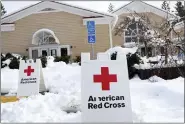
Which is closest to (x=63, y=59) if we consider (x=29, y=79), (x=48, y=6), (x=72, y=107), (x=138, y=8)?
(x=48, y=6)

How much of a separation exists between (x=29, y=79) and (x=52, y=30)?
1778 centimetres

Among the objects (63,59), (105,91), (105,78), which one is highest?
(63,59)

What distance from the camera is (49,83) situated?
13.7 metres

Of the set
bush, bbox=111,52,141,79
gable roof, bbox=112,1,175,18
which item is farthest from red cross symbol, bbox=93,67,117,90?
gable roof, bbox=112,1,175,18

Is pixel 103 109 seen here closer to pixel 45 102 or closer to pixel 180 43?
pixel 45 102

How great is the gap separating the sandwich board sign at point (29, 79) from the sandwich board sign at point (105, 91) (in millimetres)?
4857

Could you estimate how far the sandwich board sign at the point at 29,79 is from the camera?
9883 millimetres

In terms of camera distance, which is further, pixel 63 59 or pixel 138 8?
pixel 138 8

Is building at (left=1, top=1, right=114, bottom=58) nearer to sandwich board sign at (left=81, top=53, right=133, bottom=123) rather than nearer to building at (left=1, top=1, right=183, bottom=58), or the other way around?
building at (left=1, top=1, right=183, bottom=58)

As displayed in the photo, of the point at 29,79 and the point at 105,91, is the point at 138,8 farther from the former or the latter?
the point at 105,91

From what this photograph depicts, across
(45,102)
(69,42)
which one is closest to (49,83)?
(45,102)

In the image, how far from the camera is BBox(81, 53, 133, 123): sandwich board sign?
16.8 feet

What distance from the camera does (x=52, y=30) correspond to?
1084 inches

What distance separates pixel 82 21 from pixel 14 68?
26.0ft
